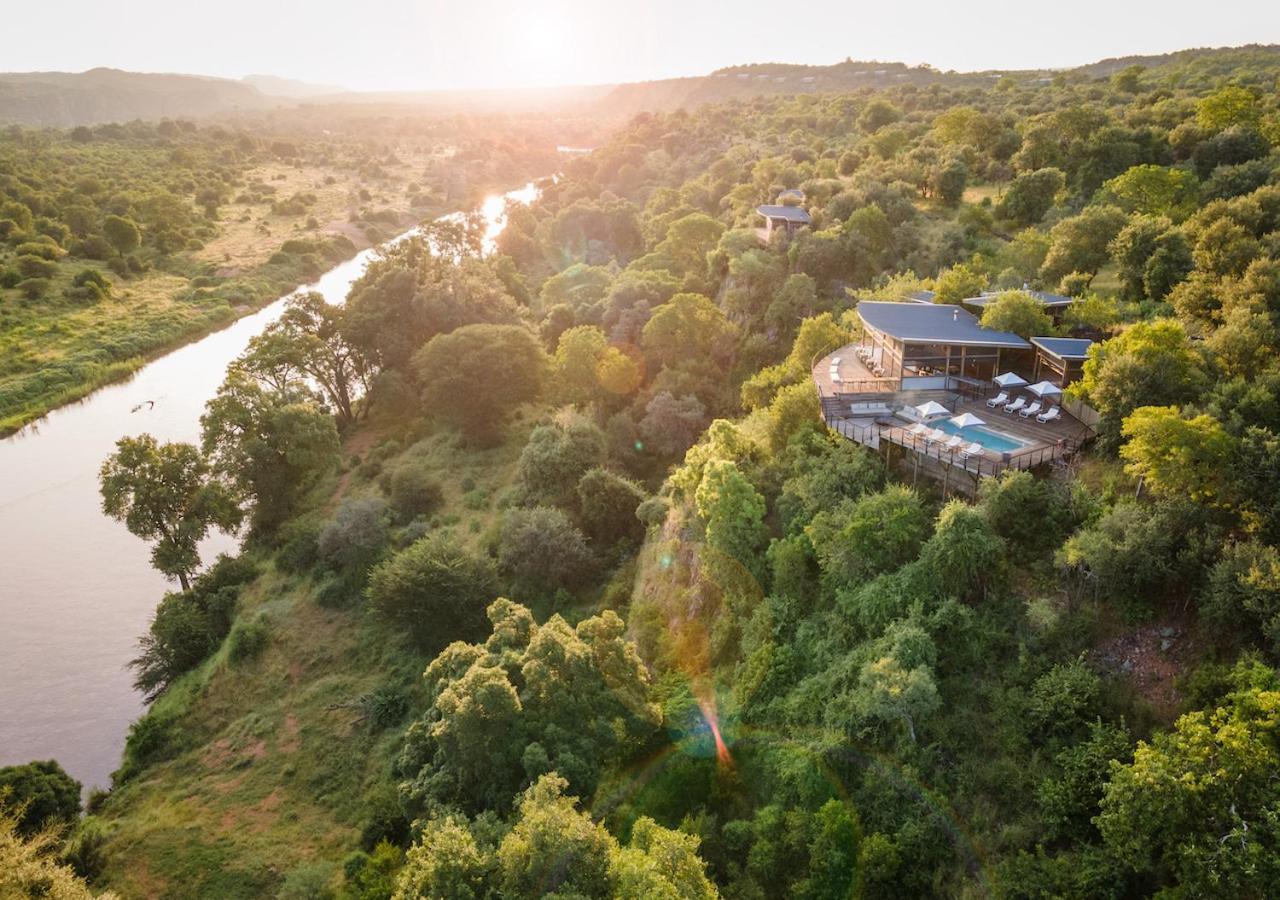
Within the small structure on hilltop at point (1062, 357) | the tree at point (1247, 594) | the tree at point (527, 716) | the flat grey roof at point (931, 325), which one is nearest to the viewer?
the tree at point (1247, 594)

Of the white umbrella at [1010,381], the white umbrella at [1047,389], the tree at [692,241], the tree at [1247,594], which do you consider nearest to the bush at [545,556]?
the white umbrella at [1010,381]

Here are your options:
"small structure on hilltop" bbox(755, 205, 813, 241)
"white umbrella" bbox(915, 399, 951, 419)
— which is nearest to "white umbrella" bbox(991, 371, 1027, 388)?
"white umbrella" bbox(915, 399, 951, 419)

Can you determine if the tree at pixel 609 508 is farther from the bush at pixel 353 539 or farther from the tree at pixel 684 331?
the tree at pixel 684 331

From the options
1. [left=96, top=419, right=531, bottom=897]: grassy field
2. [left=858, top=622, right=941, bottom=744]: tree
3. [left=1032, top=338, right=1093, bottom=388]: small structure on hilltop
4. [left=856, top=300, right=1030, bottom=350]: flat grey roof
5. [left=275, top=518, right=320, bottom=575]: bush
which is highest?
[left=856, top=300, right=1030, bottom=350]: flat grey roof

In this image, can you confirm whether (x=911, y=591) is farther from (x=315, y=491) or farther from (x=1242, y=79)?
(x=1242, y=79)

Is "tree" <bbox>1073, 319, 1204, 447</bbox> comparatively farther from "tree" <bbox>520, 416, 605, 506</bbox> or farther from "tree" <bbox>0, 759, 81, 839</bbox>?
"tree" <bbox>0, 759, 81, 839</bbox>

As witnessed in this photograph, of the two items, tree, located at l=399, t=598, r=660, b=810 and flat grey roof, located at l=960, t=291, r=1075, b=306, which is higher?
flat grey roof, located at l=960, t=291, r=1075, b=306

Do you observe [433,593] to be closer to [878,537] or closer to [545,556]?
[545,556]
